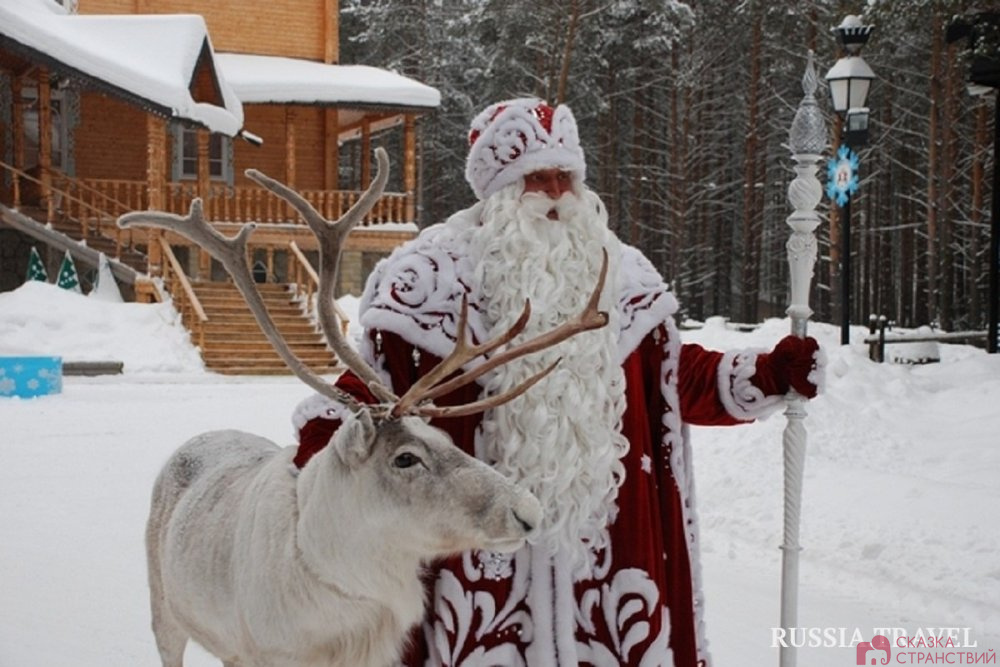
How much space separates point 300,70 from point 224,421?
13201mm

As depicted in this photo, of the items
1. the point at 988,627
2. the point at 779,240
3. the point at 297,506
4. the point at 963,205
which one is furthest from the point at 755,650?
the point at 779,240

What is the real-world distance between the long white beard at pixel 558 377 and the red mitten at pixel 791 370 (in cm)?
46

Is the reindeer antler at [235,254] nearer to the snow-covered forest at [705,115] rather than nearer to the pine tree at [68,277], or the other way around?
the pine tree at [68,277]

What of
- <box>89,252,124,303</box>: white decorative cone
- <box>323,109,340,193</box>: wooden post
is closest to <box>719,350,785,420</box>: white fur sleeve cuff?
<box>89,252,124,303</box>: white decorative cone

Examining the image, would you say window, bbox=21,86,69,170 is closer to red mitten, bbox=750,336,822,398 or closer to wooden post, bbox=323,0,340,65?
wooden post, bbox=323,0,340,65

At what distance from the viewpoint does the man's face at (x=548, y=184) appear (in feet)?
9.48

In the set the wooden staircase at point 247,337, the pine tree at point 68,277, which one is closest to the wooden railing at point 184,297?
the wooden staircase at point 247,337

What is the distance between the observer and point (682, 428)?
9.78 ft

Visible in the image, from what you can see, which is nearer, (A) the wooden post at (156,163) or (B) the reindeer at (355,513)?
(B) the reindeer at (355,513)

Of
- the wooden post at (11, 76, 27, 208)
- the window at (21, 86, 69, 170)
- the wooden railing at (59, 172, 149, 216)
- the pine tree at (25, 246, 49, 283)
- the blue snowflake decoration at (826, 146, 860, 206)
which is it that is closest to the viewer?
the blue snowflake decoration at (826, 146, 860, 206)

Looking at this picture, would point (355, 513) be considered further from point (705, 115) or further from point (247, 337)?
point (705, 115)

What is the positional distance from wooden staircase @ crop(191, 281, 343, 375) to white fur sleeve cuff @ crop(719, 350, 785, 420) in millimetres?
10837

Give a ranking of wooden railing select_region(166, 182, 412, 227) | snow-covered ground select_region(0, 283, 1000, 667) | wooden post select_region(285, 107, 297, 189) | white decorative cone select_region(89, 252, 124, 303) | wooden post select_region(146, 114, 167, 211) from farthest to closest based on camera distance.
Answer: wooden post select_region(285, 107, 297, 189) < wooden railing select_region(166, 182, 412, 227) < wooden post select_region(146, 114, 167, 211) < white decorative cone select_region(89, 252, 124, 303) < snow-covered ground select_region(0, 283, 1000, 667)

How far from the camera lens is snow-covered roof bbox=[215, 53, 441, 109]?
19.4m
